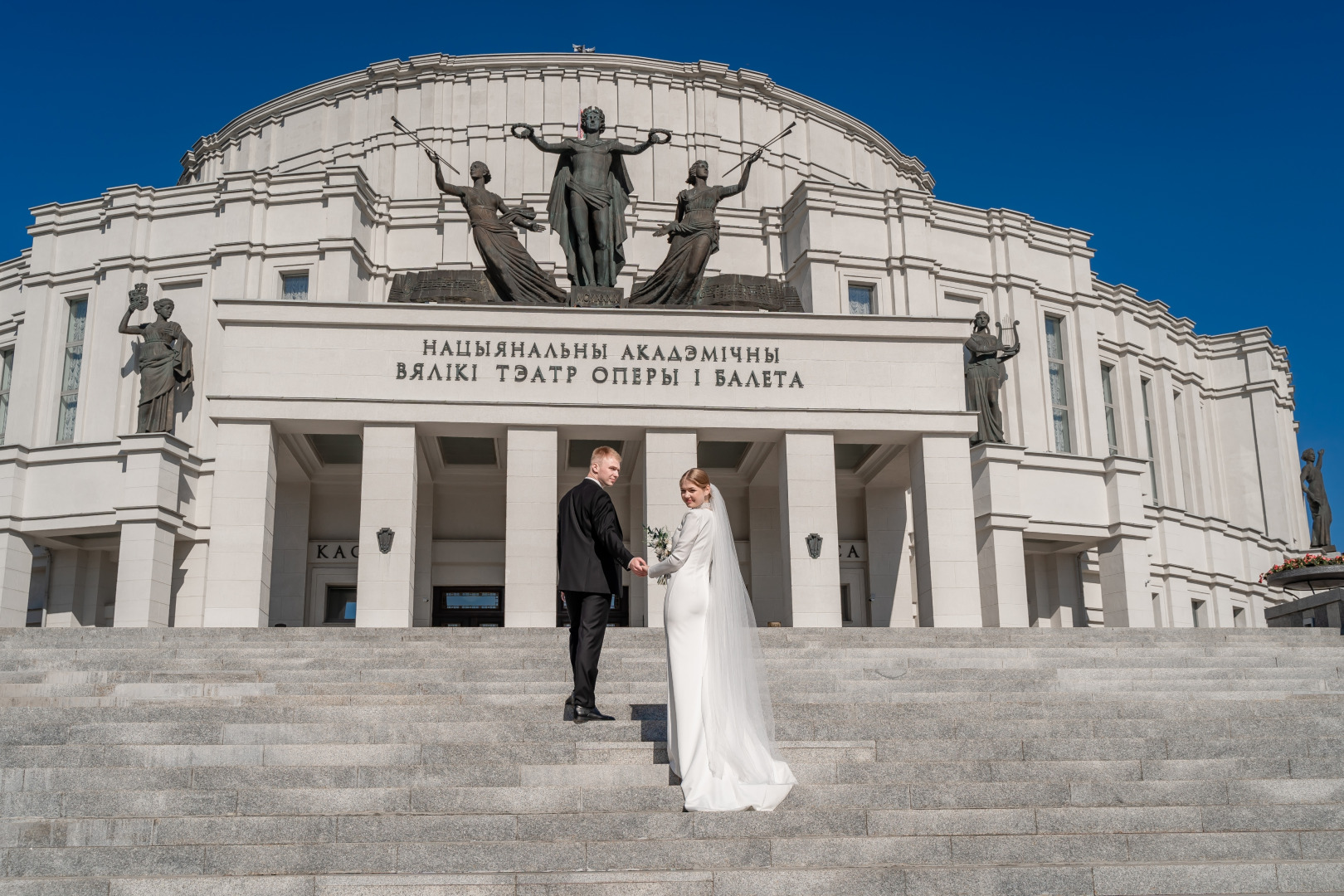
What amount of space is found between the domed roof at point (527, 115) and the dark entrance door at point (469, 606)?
13620 mm

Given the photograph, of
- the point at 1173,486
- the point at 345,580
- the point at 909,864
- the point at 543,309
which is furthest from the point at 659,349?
the point at 1173,486

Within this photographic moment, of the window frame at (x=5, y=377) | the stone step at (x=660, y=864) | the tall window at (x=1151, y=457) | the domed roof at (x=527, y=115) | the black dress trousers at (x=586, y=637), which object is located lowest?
the stone step at (x=660, y=864)

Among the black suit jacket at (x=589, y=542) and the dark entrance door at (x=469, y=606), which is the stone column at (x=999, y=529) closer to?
the dark entrance door at (x=469, y=606)

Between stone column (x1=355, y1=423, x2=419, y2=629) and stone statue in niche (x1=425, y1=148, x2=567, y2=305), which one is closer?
stone column (x1=355, y1=423, x2=419, y2=629)

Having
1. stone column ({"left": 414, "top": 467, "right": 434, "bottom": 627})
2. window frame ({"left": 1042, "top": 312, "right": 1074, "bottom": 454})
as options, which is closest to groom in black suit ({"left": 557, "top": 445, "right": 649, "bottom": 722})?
stone column ({"left": 414, "top": 467, "right": 434, "bottom": 627})

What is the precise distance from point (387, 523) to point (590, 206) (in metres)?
7.28

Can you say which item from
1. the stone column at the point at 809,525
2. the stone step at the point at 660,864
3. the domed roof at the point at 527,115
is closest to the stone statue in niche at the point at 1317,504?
the domed roof at the point at 527,115

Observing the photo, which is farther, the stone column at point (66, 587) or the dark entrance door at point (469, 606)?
the stone column at point (66, 587)

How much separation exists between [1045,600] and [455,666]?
2172cm

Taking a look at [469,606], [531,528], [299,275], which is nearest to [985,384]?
[531,528]

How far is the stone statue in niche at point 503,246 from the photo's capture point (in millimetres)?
22328

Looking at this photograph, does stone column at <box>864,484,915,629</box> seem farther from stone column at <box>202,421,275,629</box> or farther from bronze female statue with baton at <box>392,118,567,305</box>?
stone column at <box>202,421,275,629</box>

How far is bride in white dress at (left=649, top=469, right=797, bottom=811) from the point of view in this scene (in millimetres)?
7504

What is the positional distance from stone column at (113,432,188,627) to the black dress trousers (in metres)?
16.5
